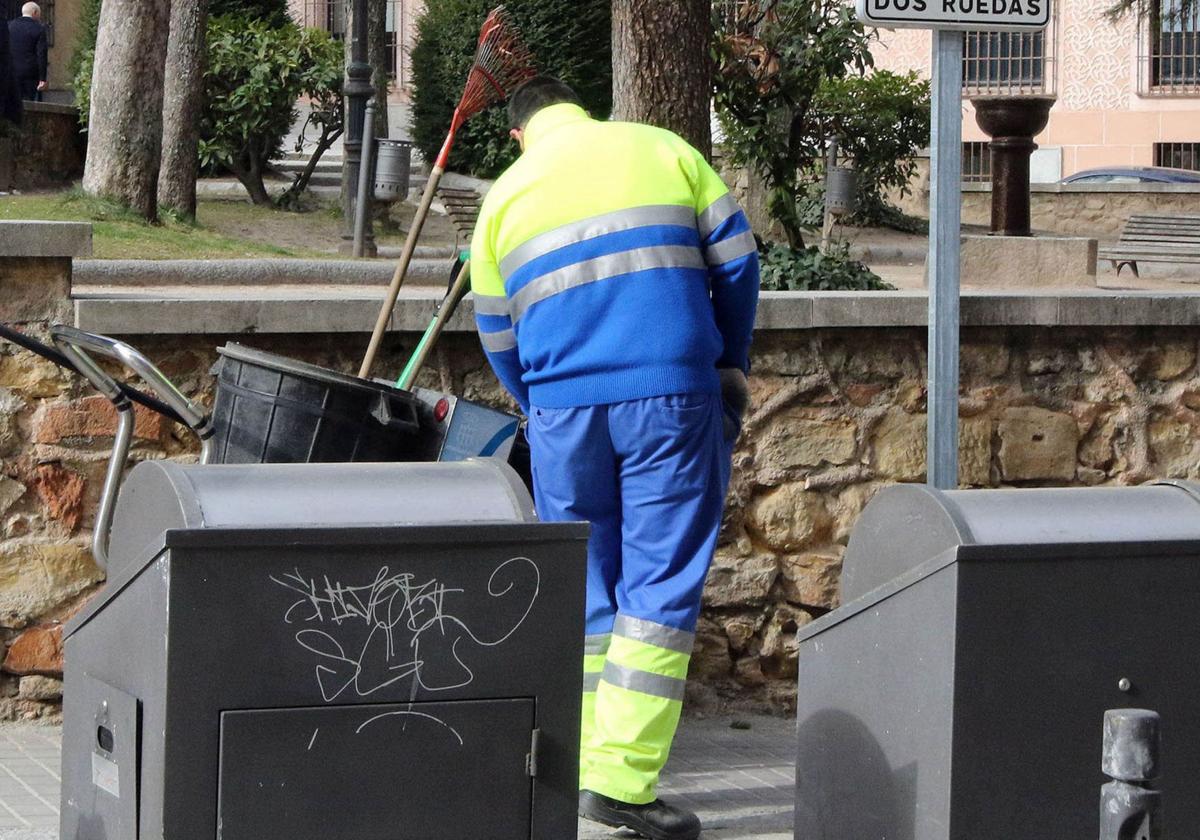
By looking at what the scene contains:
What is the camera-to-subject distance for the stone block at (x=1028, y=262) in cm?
1002

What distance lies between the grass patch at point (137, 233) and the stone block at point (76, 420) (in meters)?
5.44

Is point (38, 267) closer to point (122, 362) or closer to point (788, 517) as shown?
point (122, 362)

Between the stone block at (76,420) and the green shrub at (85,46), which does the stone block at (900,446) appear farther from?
the green shrub at (85,46)

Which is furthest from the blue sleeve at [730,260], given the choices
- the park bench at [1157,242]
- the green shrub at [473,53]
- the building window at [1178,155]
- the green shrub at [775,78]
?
the building window at [1178,155]

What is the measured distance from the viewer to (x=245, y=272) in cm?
1074

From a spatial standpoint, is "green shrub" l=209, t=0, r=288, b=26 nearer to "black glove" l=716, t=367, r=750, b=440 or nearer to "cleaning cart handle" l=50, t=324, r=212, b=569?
"cleaning cart handle" l=50, t=324, r=212, b=569

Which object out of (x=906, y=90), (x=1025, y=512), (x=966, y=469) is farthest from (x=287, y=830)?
(x=906, y=90)

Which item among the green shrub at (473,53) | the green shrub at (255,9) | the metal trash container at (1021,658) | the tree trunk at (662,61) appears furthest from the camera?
the green shrub at (255,9)

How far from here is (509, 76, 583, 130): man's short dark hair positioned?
4.73 metres

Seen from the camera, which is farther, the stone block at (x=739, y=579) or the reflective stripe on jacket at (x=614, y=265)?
the stone block at (x=739, y=579)

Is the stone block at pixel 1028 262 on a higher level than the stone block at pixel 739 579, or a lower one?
higher

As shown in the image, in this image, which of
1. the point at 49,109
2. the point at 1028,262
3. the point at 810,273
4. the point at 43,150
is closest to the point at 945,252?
the point at 810,273

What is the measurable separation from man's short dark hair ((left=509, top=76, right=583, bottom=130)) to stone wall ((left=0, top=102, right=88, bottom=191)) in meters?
11.4

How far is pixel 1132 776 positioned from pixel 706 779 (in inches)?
102
